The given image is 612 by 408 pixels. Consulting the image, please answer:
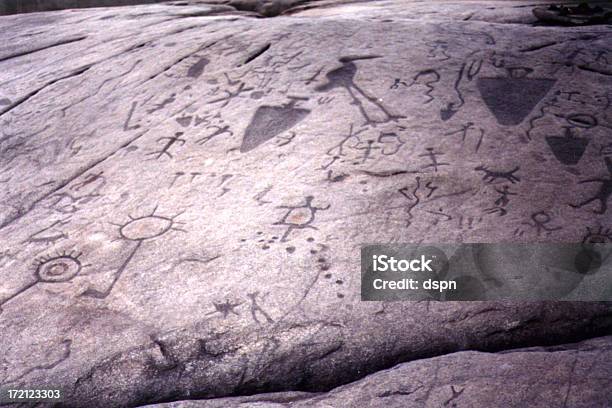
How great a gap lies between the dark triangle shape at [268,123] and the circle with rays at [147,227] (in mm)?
517

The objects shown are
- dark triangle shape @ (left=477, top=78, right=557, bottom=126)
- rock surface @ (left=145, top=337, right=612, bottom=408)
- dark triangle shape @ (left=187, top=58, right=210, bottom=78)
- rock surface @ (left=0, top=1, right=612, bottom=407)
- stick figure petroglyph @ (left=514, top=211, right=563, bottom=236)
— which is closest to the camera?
rock surface @ (left=145, top=337, right=612, bottom=408)

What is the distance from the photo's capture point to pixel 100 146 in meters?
3.15

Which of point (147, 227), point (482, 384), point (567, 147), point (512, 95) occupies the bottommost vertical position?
point (482, 384)

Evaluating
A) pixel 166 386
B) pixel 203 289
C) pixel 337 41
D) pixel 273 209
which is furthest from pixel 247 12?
pixel 166 386

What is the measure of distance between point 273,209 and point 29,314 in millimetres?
886

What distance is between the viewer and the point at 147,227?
2559 millimetres

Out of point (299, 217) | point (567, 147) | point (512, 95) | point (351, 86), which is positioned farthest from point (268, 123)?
point (567, 147)

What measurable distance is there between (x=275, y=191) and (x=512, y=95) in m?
1.20

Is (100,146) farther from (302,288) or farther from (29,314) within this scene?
(302,288)

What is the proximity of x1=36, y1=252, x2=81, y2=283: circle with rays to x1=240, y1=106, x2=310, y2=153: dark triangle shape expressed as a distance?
2.77 feet

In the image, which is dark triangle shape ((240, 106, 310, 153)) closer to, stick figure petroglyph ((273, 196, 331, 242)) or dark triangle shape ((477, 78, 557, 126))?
stick figure petroglyph ((273, 196, 331, 242))

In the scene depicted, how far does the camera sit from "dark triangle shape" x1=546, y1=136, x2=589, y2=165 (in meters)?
2.67

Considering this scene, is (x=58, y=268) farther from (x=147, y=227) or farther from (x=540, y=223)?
(x=540, y=223)

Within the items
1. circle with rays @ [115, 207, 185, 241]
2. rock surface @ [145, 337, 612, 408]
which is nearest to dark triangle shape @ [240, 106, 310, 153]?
circle with rays @ [115, 207, 185, 241]
